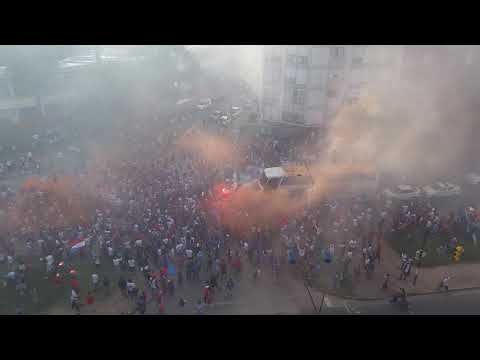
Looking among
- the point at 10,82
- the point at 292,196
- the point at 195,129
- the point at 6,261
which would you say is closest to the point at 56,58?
the point at 10,82

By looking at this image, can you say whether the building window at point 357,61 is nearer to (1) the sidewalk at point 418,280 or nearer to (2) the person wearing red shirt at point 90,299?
(1) the sidewalk at point 418,280

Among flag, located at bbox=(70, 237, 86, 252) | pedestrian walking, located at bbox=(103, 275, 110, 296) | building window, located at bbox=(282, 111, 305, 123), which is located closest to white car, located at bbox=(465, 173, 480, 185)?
building window, located at bbox=(282, 111, 305, 123)

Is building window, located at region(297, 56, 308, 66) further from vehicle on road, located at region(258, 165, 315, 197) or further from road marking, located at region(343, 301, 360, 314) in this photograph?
road marking, located at region(343, 301, 360, 314)

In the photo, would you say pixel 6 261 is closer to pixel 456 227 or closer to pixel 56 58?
pixel 456 227

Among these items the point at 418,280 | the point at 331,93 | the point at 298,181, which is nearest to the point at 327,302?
the point at 418,280

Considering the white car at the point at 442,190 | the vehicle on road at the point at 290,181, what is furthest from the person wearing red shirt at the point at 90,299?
the white car at the point at 442,190

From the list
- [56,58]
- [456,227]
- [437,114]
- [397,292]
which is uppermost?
[56,58]

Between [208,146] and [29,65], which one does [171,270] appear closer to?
[208,146]
